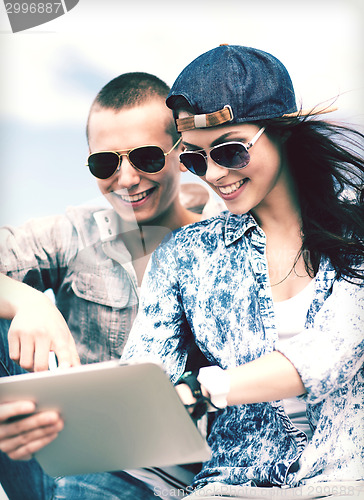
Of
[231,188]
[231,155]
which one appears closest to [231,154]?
[231,155]

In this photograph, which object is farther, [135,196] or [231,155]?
[135,196]

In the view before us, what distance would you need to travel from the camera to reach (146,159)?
1646 mm

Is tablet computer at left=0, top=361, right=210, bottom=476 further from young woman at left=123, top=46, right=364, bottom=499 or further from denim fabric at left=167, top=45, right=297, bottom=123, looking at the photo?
denim fabric at left=167, top=45, right=297, bottom=123

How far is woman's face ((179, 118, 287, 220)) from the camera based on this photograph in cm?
144

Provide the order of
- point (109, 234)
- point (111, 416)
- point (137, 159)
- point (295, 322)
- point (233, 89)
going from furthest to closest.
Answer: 1. point (109, 234)
2. point (137, 159)
3. point (295, 322)
4. point (233, 89)
5. point (111, 416)

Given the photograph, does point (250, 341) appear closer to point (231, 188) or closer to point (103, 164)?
point (231, 188)

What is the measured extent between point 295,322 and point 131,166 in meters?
0.65

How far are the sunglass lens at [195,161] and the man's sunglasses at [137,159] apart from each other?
165 mm

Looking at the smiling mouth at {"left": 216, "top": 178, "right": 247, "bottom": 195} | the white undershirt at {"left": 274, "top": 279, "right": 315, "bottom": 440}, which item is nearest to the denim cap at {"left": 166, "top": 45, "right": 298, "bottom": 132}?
the smiling mouth at {"left": 216, "top": 178, "right": 247, "bottom": 195}

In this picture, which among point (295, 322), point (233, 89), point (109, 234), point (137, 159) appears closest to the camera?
point (233, 89)

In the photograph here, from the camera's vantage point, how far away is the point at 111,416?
126 centimetres

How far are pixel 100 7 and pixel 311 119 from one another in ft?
2.33

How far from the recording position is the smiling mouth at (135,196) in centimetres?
169

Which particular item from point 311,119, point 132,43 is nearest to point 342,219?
point 311,119
